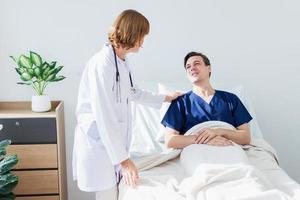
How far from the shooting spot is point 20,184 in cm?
228

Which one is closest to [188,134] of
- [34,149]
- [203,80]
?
[203,80]

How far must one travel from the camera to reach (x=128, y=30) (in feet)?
5.13

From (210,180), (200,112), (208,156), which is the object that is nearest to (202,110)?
(200,112)

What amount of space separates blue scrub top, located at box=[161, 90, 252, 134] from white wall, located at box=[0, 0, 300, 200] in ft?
1.71

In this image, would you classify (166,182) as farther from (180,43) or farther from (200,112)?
(180,43)

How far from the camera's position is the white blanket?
1.44m

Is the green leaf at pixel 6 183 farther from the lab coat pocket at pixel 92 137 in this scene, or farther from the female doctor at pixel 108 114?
the lab coat pocket at pixel 92 137

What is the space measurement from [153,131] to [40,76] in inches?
29.4

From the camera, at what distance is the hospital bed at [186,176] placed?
1470 mm

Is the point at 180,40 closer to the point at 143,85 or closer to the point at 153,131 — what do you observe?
the point at 143,85

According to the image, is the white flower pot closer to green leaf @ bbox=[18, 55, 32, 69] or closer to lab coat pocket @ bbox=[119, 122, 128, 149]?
green leaf @ bbox=[18, 55, 32, 69]

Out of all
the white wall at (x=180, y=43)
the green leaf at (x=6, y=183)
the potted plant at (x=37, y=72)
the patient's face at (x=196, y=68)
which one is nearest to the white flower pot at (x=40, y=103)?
the potted plant at (x=37, y=72)

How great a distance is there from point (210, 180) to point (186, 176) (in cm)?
24

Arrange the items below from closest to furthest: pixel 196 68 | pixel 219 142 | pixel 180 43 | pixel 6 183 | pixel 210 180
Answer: pixel 210 180 → pixel 219 142 → pixel 6 183 → pixel 196 68 → pixel 180 43
